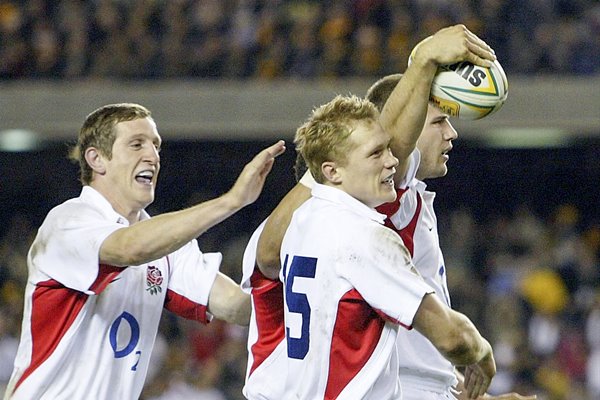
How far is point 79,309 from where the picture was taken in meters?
5.39

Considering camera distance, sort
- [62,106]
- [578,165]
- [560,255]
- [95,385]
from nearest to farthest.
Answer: [95,385]
[560,255]
[62,106]
[578,165]

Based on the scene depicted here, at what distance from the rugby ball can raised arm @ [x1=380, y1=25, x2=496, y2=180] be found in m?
0.11

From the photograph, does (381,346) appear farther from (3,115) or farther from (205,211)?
(3,115)

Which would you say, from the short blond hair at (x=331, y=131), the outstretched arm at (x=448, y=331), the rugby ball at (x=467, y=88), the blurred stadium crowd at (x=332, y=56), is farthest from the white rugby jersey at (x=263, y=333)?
the blurred stadium crowd at (x=332, y=56)

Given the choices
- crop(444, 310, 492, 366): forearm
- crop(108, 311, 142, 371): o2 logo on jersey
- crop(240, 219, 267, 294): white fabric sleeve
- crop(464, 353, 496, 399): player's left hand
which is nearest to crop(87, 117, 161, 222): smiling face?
crop(108, 311, 142, 371): o2 logo on jersey

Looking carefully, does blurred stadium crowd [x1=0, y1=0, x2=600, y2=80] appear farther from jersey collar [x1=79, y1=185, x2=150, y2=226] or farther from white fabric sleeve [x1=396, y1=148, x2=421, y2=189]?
white fabric sleeve [x1=396, y1=148, x2=421, y2=189]

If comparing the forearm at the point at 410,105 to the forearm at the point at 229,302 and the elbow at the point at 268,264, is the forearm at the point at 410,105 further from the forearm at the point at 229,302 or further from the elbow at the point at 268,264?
the forearm at the point at 229,302

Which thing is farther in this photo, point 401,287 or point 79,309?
point 79,309

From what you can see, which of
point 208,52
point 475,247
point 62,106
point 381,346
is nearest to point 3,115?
point 62,106

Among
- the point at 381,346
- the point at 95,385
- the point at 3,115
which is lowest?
the point at 3,115

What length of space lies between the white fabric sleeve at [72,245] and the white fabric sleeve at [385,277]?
4.33 ft

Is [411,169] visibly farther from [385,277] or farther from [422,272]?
[385,277]

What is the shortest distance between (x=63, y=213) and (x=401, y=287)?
5.78 feet

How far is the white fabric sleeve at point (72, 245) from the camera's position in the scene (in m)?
5.27
